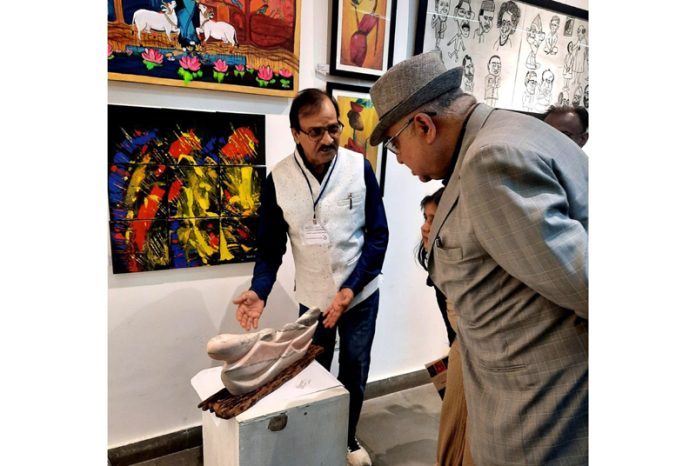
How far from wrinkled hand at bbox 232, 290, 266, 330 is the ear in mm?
1129

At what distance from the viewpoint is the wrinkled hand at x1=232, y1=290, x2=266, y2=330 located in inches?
76.8

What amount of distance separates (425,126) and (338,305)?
105 cm

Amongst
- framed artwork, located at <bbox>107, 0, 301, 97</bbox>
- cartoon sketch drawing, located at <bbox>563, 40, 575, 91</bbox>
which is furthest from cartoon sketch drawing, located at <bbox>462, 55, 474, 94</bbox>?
framed artwork, located at <bbox>107, 0, 301, 97</bbox>

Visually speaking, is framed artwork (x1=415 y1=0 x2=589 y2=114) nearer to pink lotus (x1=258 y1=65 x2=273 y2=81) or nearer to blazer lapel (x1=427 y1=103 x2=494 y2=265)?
pink lotus (x1=258 y1=65 x2=273 y2=81)

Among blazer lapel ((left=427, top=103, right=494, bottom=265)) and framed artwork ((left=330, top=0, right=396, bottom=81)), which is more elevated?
framed artwork ((left=330, top=0, right=396, bottom=81))

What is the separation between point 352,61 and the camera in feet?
8.02

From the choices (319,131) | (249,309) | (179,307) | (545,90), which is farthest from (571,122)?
(179,307)

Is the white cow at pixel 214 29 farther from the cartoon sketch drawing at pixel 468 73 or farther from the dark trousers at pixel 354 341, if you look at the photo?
the cartoon sketch drawing at pixel 468 73

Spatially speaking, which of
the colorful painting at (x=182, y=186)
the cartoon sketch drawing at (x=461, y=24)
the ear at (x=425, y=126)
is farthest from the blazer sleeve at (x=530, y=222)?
the cartoon sketch drawing at (x=461, y=24)

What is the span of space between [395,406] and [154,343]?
58.0 inches

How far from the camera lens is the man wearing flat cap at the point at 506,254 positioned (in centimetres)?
86

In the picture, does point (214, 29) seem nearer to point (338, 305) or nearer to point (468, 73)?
point (338, 305)

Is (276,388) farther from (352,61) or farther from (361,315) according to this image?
(352,61)

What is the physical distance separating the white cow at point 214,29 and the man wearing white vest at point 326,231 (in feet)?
1.56
